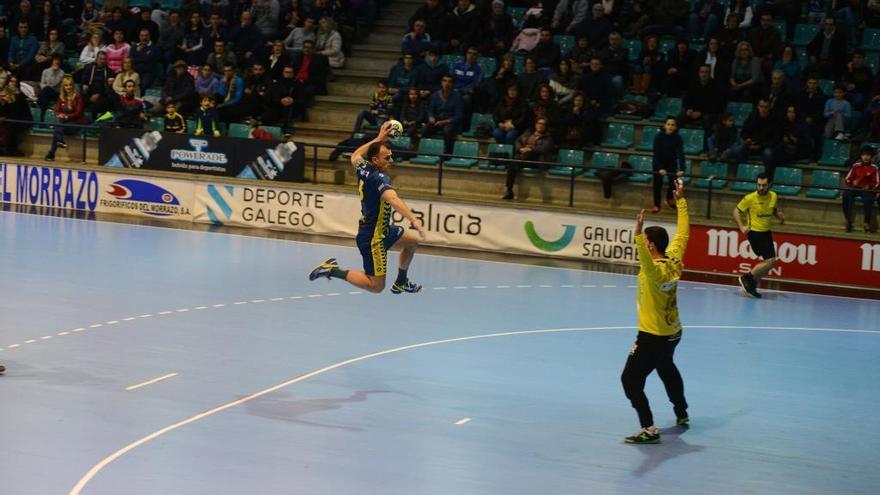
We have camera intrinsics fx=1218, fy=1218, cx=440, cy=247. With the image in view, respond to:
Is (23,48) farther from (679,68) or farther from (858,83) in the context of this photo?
(858,83)

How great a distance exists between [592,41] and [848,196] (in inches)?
283

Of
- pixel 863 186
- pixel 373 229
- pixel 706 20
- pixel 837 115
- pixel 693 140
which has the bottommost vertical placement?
pixel 373 229

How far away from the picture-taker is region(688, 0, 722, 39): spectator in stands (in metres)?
26.2

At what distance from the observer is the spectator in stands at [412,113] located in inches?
1035

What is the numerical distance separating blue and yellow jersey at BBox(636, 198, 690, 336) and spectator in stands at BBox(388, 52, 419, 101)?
16.3m

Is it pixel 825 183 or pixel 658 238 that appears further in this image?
pixel 825 183

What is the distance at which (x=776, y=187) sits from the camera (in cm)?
2309

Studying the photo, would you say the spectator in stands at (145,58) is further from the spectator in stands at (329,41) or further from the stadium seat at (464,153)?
the stadium seat at (464,153)

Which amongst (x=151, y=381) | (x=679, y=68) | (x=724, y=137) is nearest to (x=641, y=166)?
(x=724, y=137)

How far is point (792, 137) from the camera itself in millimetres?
23391

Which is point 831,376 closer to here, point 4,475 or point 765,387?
point 765,387

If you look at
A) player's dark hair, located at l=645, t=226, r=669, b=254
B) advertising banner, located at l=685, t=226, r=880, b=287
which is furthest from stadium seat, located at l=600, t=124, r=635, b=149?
player's dark hair, located at l=645, t=226, r=669, b=254

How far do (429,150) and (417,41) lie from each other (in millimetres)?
3355

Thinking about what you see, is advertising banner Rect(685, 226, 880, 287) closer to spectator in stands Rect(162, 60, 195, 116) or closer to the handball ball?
the handball ball
